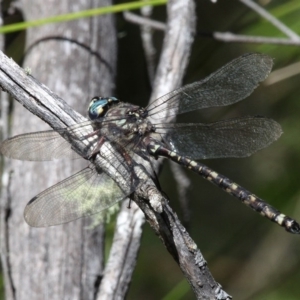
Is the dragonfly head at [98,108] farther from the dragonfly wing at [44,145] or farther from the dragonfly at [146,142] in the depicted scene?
the dragonfly wing at [44,145]

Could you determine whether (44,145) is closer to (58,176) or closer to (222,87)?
(58,176)

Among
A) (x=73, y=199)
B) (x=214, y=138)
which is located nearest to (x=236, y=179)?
→ (x=214, y=138)

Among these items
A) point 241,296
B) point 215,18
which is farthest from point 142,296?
point 215,18

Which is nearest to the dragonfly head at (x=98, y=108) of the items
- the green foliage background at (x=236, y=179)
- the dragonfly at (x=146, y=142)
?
the dragonfly at (x=146, y=142)

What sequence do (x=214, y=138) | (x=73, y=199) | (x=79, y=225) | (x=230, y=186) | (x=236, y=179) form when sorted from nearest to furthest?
1. (x=73, y=199)
2. (x=230, y=186)
3. (x=214, y=138)
4. (x=79, y=225)
5. (x=236, y=179)

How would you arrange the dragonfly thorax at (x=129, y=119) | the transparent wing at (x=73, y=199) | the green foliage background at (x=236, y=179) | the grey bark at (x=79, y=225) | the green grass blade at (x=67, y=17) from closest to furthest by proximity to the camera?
the grey bark at (x=79, y=225) → the transparent wing at (x=73, y=199) → the dragonfly thorax at (x=129, y=119) → the green grass blade at (x=67, y=17) → the green foliage background at (x=236, y=179)

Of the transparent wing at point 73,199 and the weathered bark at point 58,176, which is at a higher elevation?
the weathered bark at point 58,176

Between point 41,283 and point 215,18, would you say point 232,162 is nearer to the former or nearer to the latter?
point 215,18
